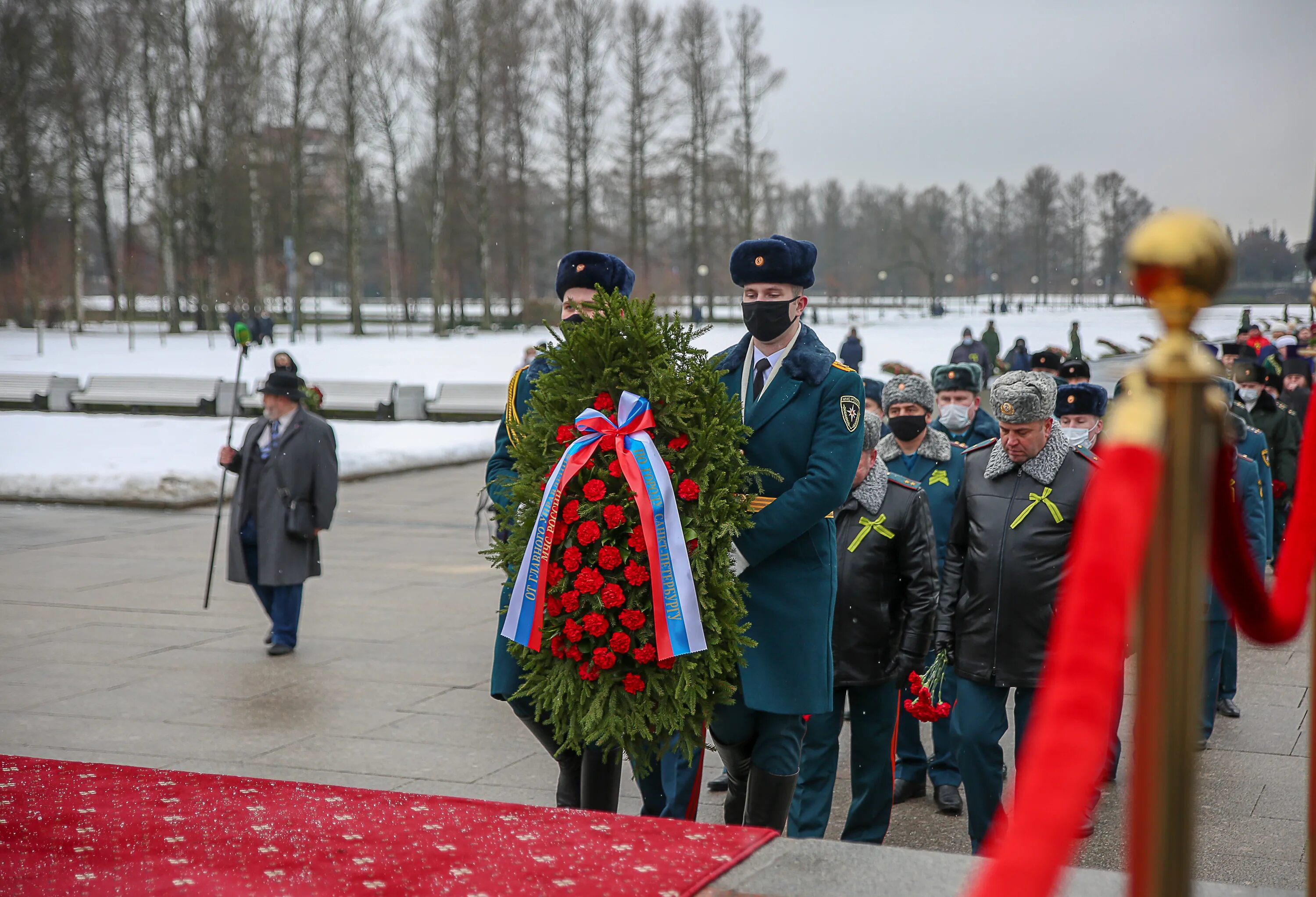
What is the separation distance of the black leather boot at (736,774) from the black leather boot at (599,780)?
370 millimetres

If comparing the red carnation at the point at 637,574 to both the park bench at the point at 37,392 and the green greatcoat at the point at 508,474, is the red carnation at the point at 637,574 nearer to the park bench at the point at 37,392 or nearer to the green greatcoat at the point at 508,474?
the green greatcoat at the point at 508,474

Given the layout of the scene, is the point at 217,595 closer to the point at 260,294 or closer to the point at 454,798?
the point at 454,798

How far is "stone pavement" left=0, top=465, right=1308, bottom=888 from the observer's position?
5.80 m

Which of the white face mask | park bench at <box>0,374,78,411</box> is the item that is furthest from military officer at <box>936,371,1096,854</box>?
park bench at <box>0,374,78,411</box>

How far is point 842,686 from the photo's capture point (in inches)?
210

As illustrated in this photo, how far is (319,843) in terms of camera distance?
11.8ft

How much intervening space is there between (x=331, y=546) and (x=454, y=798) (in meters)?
9.33

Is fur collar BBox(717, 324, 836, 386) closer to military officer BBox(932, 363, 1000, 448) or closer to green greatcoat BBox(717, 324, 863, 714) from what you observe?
green greatcoat BBox(717, 324, 863, 714)

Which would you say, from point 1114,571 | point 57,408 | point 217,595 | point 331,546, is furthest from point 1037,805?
point 57,408

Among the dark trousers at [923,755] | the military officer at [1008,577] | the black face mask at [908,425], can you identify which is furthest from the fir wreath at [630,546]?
the black face mask at [908,425]

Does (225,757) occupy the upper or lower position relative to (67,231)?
lower

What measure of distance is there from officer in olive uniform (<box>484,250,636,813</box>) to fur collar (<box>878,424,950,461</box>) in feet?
5.79

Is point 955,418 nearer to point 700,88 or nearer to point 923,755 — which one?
point 923,755

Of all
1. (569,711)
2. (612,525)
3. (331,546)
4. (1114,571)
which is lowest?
(331,546)
